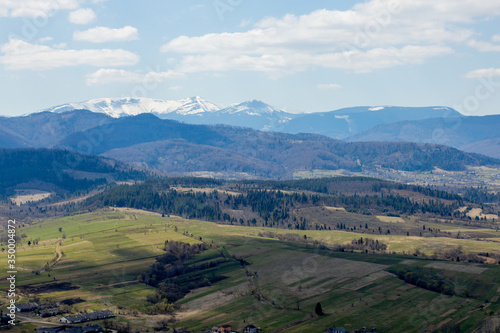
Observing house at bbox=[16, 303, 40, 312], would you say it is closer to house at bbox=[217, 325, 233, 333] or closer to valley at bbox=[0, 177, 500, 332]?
valley at bbox=[0, 177, 500, 332]

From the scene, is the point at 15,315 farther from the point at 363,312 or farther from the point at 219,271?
the point at 363,312

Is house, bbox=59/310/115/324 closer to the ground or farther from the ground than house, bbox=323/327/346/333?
farther from the ground

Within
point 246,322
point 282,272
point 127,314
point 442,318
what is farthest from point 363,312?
point 127,314

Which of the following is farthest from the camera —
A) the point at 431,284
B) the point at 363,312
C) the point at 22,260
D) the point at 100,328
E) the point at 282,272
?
the point at 22,260

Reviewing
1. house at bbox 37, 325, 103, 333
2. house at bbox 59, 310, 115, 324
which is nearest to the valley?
house at bbox 59, 310, 115, 324

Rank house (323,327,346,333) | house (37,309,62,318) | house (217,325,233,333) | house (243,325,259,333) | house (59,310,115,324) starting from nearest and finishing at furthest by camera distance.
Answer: house (323,327,346,333)
house (243,325,259,333)
house (217,325,233,333)
house (59,310,115,324)
house (37,309,62,318)

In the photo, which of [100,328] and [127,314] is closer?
[100,328]
